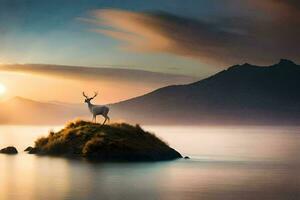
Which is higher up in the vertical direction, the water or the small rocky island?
the small rocky island

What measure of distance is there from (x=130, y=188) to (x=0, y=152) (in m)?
17.8

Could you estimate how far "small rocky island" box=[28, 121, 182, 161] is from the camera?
33.5 m

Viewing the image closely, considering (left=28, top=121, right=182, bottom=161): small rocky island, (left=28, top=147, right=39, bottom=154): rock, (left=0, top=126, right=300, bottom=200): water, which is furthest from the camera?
(left=28, top=147, right=39, bottom=154): rock

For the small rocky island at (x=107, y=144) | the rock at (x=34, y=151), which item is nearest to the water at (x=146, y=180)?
the small rocky island at (x=107, y=144)

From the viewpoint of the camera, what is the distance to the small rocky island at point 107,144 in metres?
33.5

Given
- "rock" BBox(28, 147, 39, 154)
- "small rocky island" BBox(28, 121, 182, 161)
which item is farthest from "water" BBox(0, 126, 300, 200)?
"rock" BBox(28, 147, 39, 154)

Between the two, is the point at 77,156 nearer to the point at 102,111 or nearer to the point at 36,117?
the point at 102,111

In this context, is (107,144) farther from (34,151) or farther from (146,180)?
(146,180)

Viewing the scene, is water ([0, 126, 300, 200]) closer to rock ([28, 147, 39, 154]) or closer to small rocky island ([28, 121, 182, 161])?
small rocky island ([28, 121, 182, 161])

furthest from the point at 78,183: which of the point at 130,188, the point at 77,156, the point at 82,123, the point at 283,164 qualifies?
the point at 283,164

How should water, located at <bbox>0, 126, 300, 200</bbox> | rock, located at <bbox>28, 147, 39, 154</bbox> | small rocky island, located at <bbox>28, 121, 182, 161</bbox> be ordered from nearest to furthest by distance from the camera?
1. water, located at <bbox>0, 126, 300, 200</bbox>
2. small rocky island, located at <bbox>28, 121, 182, 161</bbox>
3. rock, located at <bbox>28, 147, 39, 154</bbox>

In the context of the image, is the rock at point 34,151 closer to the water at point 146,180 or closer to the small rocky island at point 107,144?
the small rocky island at point 107,144

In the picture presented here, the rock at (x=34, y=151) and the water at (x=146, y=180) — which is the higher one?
the rock at (x=34, y=151)

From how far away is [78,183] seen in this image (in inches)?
993
